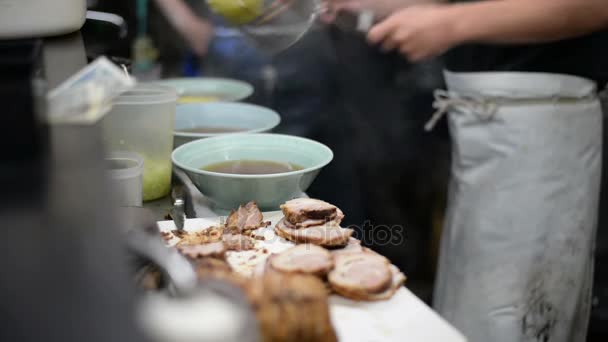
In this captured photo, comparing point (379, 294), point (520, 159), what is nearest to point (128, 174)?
point (379, 294)

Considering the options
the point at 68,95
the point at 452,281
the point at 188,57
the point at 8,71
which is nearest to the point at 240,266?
the point at 68,95

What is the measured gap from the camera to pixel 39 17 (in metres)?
1.43

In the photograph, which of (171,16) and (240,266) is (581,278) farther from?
(171,16)

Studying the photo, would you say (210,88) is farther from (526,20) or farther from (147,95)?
(526,20)

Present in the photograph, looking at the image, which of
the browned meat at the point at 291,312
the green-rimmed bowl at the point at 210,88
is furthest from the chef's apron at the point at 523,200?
the browned meat at the point at 291,312

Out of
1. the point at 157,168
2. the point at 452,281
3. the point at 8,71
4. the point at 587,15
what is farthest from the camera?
the point at 452,281

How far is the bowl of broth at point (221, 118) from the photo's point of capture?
2.16m

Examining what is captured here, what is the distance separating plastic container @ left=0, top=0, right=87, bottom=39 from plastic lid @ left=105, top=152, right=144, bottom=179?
348mm

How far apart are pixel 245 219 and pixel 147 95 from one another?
516mm

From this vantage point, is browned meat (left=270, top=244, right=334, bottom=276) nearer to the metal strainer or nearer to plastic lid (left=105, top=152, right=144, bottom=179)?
plastic lid (left=105, top=152, right=144, bottom=179)

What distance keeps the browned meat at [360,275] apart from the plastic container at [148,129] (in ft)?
2.38

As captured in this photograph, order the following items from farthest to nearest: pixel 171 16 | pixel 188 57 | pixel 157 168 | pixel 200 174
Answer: pixel 188 57, pixel 171 16, pixel 157 168, pixel 200 174

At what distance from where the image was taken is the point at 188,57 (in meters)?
3.84

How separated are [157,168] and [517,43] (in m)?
1.42
